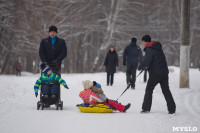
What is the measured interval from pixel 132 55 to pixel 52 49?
6948 mm

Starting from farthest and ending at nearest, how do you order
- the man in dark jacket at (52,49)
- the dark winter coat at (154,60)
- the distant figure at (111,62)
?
the distant figure at (111,62) < the man in dark jacket at (52,49) < the dark winter coat at (154,60)

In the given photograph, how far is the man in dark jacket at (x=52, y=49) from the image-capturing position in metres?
9.66

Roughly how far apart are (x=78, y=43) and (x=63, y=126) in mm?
42008

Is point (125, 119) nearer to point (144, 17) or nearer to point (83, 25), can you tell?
point (83, 25)

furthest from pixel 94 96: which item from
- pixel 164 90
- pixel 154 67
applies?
pixel 164 90

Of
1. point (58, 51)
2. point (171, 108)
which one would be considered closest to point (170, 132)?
point (171, 108)

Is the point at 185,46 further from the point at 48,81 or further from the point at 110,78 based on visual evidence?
the point at 48,81

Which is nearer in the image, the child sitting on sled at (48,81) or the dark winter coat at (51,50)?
the child sitting on sled at (48,81)

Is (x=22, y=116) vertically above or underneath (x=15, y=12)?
underneath

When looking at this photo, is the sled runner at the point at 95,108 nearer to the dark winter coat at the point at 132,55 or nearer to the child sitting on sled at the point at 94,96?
the child sitting on sled at the point at 94,96

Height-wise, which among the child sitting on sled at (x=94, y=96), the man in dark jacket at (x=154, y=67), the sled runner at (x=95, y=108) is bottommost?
the sled runner at (x=95, y=108)

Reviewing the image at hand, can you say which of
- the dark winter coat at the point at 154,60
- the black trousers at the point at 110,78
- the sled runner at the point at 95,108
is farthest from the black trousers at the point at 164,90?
the black trousers at the point at 110,78

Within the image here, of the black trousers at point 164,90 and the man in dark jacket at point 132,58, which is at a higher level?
the man in dark jacket at point 132,58

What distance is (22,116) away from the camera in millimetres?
7914
